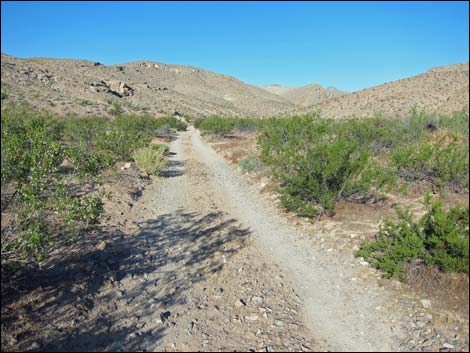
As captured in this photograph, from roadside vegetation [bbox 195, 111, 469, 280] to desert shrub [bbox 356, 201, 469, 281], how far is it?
0.01 meters

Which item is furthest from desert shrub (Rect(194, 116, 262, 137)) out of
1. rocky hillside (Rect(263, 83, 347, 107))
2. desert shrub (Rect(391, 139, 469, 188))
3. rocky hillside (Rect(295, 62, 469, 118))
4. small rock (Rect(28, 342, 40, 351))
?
rocky hillside (Rect(263, 83, 347, 107))

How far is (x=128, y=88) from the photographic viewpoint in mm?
76750

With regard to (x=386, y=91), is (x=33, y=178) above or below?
below

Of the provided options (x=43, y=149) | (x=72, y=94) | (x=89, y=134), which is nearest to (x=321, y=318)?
(x=43, y=149)

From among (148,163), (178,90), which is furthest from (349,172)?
(178,90)

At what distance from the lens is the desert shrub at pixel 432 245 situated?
176 inches

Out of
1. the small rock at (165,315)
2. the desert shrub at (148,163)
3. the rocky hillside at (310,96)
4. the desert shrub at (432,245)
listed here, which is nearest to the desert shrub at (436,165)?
the desert shrub at (432,245)

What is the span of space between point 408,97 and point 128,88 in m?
64.7

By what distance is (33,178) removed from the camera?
4230mm

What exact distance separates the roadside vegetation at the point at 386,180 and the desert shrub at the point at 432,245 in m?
0.01

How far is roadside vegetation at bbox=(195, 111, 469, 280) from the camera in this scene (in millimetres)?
4668

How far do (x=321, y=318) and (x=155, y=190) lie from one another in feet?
27.1

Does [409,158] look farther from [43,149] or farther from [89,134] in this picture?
[89,134]

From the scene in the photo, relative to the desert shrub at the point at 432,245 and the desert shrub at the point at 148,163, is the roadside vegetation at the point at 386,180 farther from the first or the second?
the desert shrub at the point at 148,163
